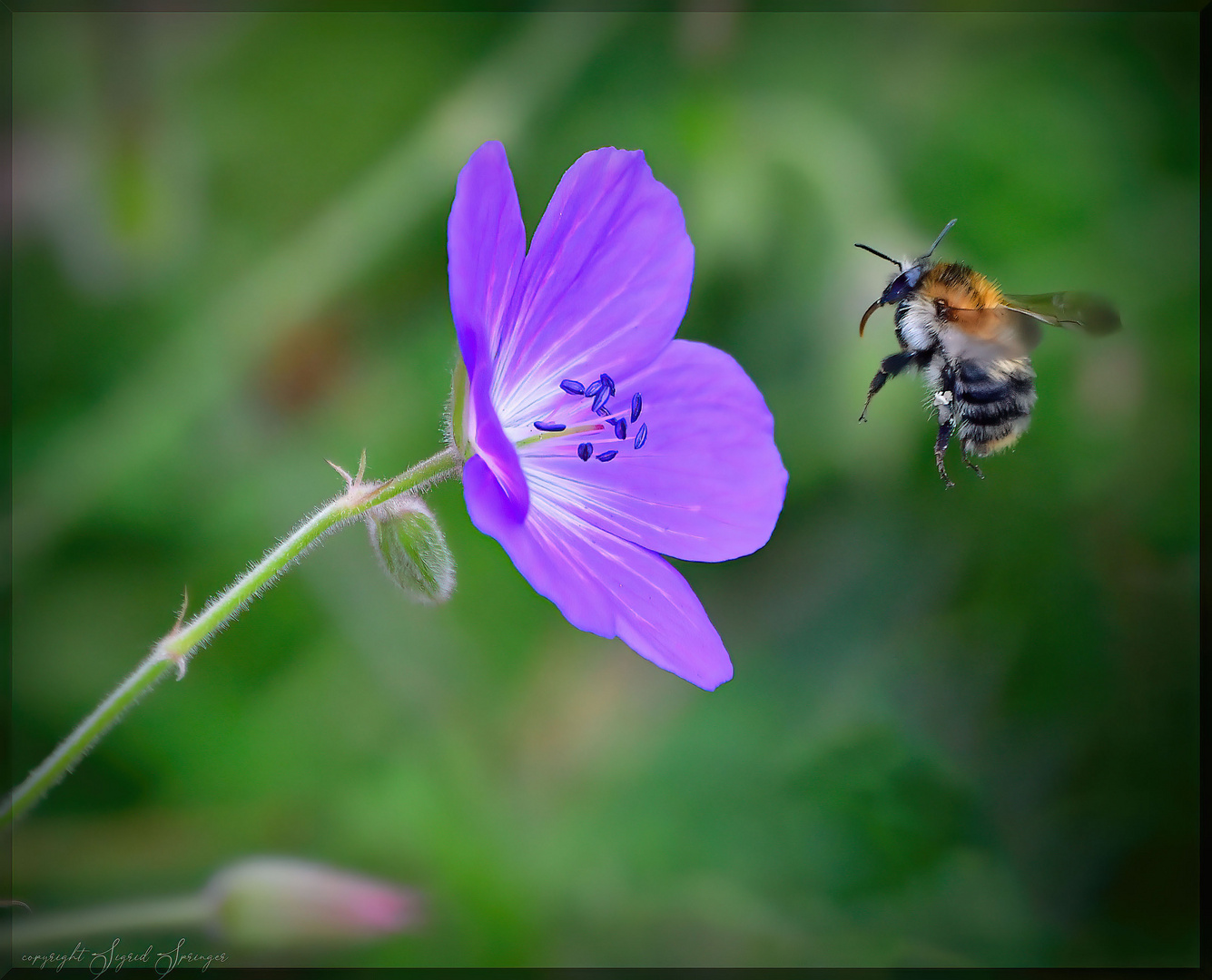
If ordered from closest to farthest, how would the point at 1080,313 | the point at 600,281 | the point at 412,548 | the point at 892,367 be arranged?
1. the point at 412,548
2. the point at 600,281
3. the point at 1080,313
4. the point at 892,367

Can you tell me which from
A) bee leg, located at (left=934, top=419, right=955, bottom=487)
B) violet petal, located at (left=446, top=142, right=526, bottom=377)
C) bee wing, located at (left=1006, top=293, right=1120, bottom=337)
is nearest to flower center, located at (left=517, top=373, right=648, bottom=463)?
violet petal, located at (left=446, top=142, right=526, bottom=377)

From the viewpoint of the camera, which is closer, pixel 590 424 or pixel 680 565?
pixel 590 424

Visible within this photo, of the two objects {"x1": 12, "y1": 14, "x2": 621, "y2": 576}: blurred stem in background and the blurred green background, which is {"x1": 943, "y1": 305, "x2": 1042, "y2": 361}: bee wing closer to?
the blurred green background

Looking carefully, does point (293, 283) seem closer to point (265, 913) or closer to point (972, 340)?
point (265, 913)

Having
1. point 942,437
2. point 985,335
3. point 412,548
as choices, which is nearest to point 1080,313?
point 985,335

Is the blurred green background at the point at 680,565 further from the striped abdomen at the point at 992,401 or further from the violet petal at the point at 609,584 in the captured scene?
the violet petal at the point at 609,584

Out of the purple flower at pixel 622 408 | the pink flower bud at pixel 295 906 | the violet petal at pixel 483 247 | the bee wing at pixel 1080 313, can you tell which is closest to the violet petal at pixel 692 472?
the purple flower at pixel 622 408

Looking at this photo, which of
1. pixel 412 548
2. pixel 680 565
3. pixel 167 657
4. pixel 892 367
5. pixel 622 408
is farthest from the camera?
pixel 680 565

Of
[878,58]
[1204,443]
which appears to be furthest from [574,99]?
[1204,443]
